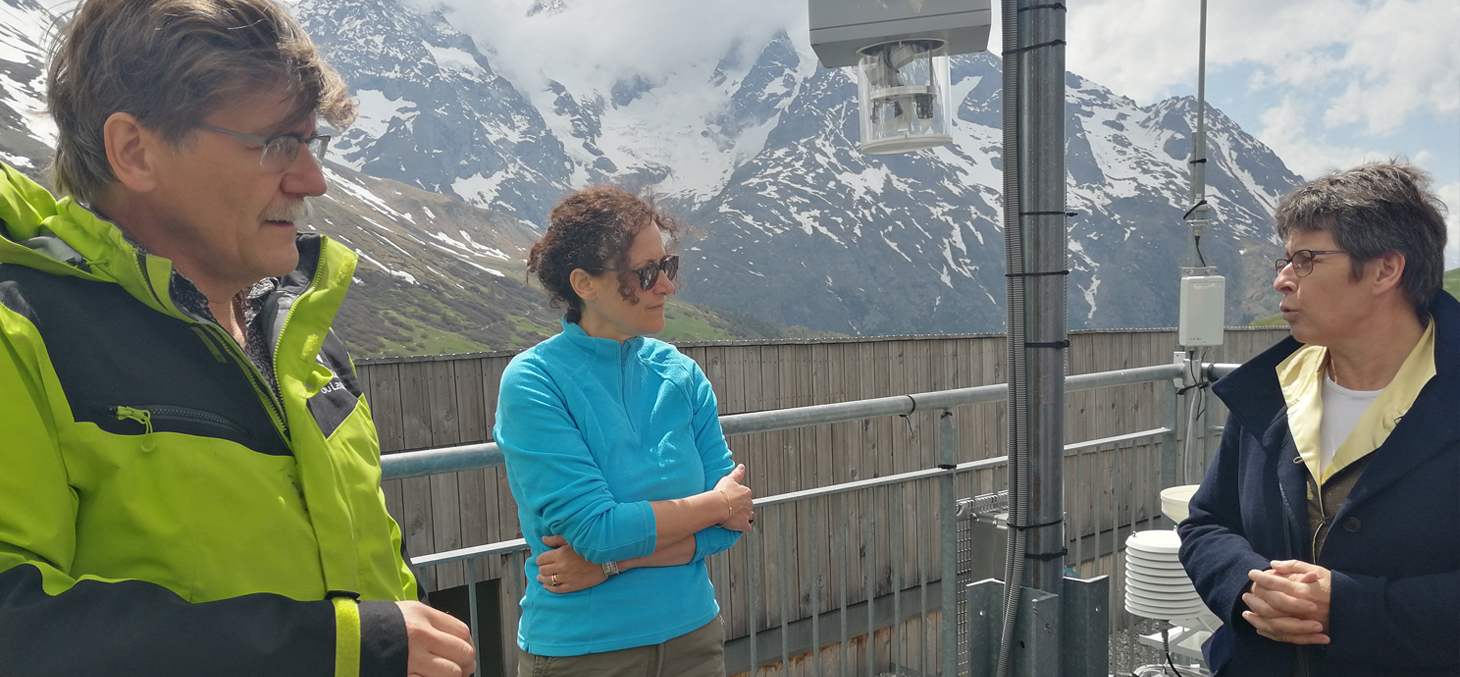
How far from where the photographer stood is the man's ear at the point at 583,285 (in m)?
2.08

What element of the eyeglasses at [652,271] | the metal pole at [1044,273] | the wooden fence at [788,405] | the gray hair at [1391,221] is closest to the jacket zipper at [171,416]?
the eyeglasses at [652,271]

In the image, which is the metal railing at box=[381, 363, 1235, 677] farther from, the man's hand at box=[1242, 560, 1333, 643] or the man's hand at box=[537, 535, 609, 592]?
the man's hand at box=[1242, 560, 1333, 643]

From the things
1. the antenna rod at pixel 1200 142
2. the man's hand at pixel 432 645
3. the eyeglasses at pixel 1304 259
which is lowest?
the man's hand at pixel 432 645

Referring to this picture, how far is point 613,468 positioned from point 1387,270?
1.67m

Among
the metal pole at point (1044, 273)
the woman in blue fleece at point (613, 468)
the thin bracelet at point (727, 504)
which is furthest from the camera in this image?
the thin bracelet at point (727, 504)

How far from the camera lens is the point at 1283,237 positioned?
2109 mm

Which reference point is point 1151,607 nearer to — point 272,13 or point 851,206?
point 272,13

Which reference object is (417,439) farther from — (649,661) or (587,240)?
(649,661)

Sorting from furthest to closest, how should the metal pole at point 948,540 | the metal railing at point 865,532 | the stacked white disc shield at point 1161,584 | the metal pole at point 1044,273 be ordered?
the stacked white disc shield at point 1161,584 < the metal pole at point 948,540 < the metal railing at point 865,532 < the metal pole at point 1044,273

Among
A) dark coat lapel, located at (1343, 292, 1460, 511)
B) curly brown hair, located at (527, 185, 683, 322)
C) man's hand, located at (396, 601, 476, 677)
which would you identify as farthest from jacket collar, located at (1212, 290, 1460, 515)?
man's hand, located at (396, 601, 476, 677)

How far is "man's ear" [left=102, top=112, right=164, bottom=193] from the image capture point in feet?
3.55

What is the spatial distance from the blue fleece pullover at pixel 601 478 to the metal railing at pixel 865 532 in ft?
0.66

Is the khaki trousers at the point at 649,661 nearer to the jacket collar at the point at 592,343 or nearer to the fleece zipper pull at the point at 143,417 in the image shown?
the jacket collar at the point at 592,343

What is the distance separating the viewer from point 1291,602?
5.84 ft
